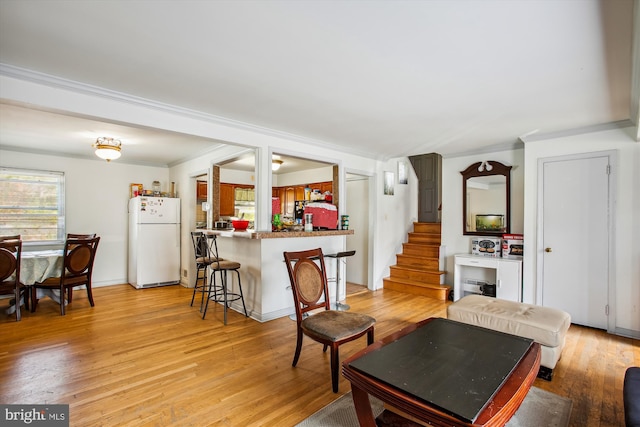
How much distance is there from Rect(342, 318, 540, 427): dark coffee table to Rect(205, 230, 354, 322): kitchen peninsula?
86.4 inches

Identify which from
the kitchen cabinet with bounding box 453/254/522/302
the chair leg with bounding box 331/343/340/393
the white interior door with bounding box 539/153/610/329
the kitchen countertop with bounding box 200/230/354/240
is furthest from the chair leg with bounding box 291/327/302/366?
the white interior door with bounding box 539/153/610/329

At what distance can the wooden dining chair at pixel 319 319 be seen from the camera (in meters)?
2.24

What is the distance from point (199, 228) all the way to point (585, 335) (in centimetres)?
585

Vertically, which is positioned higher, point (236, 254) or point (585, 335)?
point (236, 254)

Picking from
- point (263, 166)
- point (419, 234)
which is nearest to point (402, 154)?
point (419, 234)

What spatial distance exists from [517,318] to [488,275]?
221 cm

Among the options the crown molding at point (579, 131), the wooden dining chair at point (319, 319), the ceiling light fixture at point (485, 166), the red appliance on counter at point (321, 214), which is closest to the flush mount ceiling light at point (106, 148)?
the red appliance on counter at point (321, 214)

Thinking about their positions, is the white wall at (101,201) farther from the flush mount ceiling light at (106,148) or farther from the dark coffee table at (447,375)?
the dark coffee table at (447,375)

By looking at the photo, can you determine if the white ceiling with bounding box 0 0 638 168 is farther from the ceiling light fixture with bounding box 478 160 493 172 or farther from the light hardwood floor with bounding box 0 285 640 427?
the light hardwood floor with bounding box 0 285 640 427

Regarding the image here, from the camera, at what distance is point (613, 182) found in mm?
3521

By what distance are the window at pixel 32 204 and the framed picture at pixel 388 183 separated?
5.77 m

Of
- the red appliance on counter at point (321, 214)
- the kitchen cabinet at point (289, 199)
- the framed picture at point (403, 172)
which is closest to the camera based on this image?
the red appliance on counter at point (321, 214)

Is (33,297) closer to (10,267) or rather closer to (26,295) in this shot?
(26,295)

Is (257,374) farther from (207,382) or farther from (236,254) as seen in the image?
(236,254)
